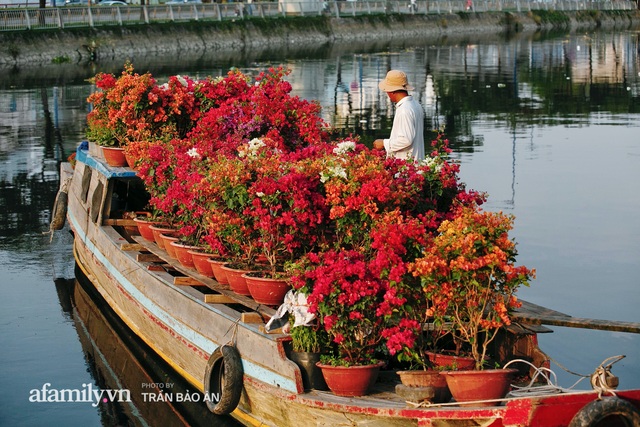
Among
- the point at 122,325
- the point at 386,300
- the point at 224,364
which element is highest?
the point at 386,300

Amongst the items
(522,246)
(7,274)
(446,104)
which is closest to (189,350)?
(7,274)

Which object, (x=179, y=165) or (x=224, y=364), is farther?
(x=179, y=165)

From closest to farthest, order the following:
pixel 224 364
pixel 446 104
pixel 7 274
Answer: pixel 224 364, pixel 7 274, pixel 446 104

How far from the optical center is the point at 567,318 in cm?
A: 849

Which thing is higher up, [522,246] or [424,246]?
[424,246]

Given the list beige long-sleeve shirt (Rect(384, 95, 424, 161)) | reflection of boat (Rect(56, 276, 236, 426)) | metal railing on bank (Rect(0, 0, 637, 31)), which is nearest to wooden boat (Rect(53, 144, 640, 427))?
reflection of boat (Rect(56, 276, 236, 426))

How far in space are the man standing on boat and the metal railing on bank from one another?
139 ft

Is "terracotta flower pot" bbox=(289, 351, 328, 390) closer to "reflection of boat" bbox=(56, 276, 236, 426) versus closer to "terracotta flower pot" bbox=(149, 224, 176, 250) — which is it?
"reflection of boat" bbox=(56, 276, 236, 426)

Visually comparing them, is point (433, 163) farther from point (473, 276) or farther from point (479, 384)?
point (479, 384)

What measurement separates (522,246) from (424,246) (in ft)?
27.9

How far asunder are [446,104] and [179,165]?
23.6m

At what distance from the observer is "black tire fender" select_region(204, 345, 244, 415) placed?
9.12 metres

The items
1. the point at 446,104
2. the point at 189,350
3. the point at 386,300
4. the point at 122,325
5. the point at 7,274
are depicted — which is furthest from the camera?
the point at 446,104

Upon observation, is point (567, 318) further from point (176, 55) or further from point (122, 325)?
point (176, 55)
